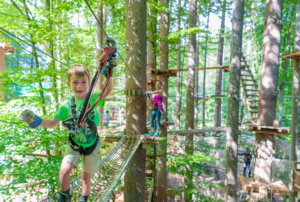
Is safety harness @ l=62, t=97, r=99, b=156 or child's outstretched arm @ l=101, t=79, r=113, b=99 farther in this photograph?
child's outstretched arm @ l=101, t=79, r=113, b=99

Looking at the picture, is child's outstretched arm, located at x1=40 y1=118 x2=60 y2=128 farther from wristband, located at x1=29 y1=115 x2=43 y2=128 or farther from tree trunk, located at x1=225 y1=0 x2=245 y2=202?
tree trunk, located at x1=225 y1=0 x2=245 y2=202

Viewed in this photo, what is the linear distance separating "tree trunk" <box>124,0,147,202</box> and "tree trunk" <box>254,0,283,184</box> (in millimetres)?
3839

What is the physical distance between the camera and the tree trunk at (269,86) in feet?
16.6

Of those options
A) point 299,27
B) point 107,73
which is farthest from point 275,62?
point 107,73

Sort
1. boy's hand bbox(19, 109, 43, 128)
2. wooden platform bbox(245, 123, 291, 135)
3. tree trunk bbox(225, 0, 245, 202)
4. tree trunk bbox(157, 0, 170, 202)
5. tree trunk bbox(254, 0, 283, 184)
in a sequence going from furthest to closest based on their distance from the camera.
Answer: tree trunk bbox(157, 0, 170, 202) < tree trunk bbox(254, 0, 283, 184) < wooden platform bbox(245, 123, 291, 135) < tree trunk bbox(225, 0, 245, 202) < boy's hand bbox(19, 109, 43, 128)

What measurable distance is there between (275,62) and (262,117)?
1494 mm

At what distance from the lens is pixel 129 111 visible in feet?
9.49

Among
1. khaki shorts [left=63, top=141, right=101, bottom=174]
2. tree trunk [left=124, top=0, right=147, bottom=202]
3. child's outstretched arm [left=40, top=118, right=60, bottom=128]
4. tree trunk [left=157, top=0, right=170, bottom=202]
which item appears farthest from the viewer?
tree trunk [left=157, top=0, right=170, bottom=202]

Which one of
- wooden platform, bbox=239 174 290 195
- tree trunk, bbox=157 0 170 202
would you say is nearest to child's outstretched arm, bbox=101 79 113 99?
tree trunk, bbox=157 0 170 202

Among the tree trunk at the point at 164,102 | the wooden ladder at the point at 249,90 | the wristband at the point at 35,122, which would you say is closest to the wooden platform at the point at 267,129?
the wooden ladder at the point at 249,90

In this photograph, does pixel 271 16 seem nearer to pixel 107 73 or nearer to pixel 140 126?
pixel 140 126

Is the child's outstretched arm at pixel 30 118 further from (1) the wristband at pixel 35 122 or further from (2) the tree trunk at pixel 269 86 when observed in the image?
(2) the tree trunk at pixel 269 86

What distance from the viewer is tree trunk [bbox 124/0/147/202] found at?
2775 millimetres

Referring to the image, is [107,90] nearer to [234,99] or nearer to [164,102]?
[234,99]
